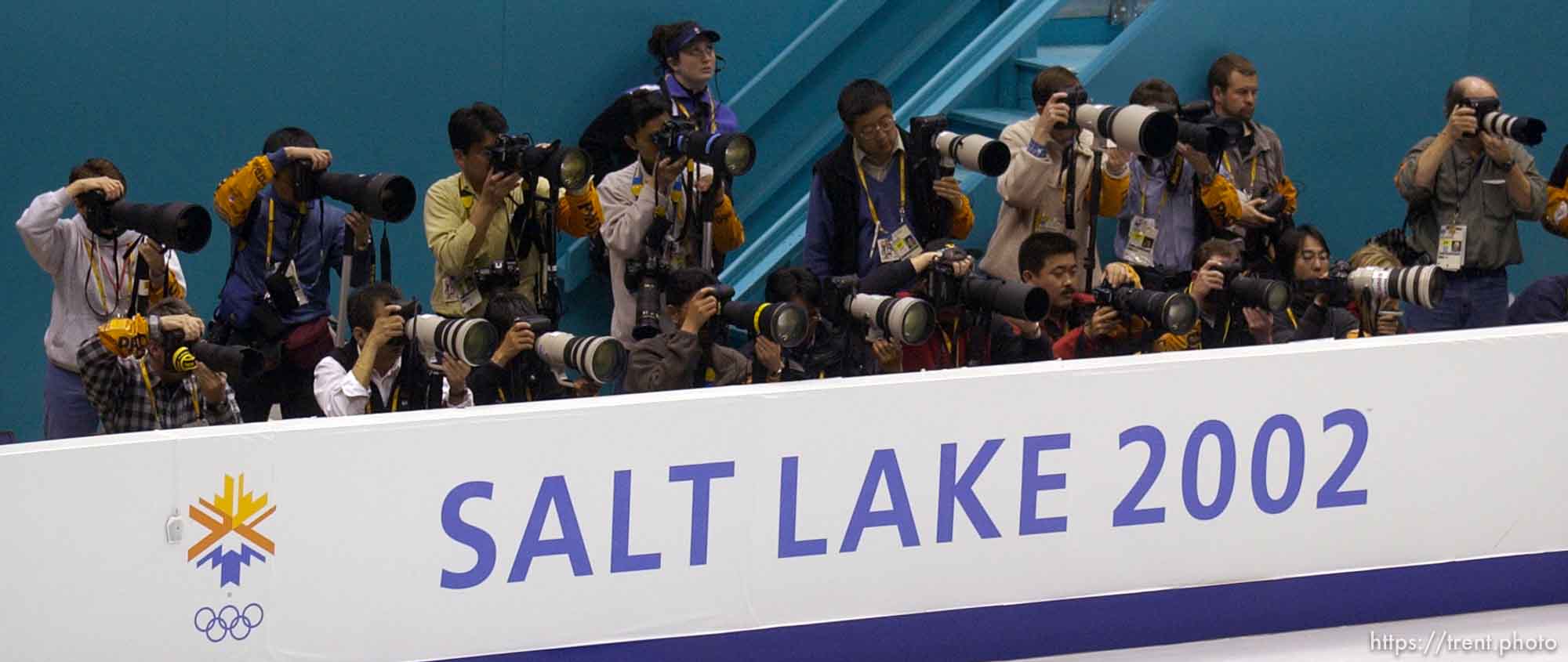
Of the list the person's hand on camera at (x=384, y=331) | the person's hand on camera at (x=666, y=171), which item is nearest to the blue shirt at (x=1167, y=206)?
the person's hand on camera at (x=666, y=171)

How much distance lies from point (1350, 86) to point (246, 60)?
4532mm

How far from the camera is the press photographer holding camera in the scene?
6.04 meters

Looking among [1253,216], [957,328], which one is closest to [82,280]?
[957,328]

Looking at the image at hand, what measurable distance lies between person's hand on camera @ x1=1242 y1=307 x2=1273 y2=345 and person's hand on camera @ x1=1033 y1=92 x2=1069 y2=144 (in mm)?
829

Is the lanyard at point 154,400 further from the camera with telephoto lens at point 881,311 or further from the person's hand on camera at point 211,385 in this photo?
the camera with telephoto lens at point 881,311

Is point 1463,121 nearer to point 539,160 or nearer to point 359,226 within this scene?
point 539,160

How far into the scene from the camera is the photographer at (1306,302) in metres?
6.30

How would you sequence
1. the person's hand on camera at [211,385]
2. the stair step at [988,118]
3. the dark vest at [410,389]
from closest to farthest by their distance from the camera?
the dark vest at [410,389] < the person's hand on camera at [211,385] < the stair step at [988,118]

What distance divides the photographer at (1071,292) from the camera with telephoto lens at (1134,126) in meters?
0.36

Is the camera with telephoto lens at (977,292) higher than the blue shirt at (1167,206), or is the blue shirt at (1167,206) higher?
the blue shirt at (1167,206)

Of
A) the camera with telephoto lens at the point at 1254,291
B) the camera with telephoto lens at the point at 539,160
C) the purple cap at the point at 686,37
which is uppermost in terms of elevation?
the purple cap at the point at 686,37

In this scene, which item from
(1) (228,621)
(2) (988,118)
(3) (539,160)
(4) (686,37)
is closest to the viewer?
(1) (228,621)

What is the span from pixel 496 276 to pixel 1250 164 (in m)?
2.91

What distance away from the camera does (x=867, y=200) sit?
256 inches
